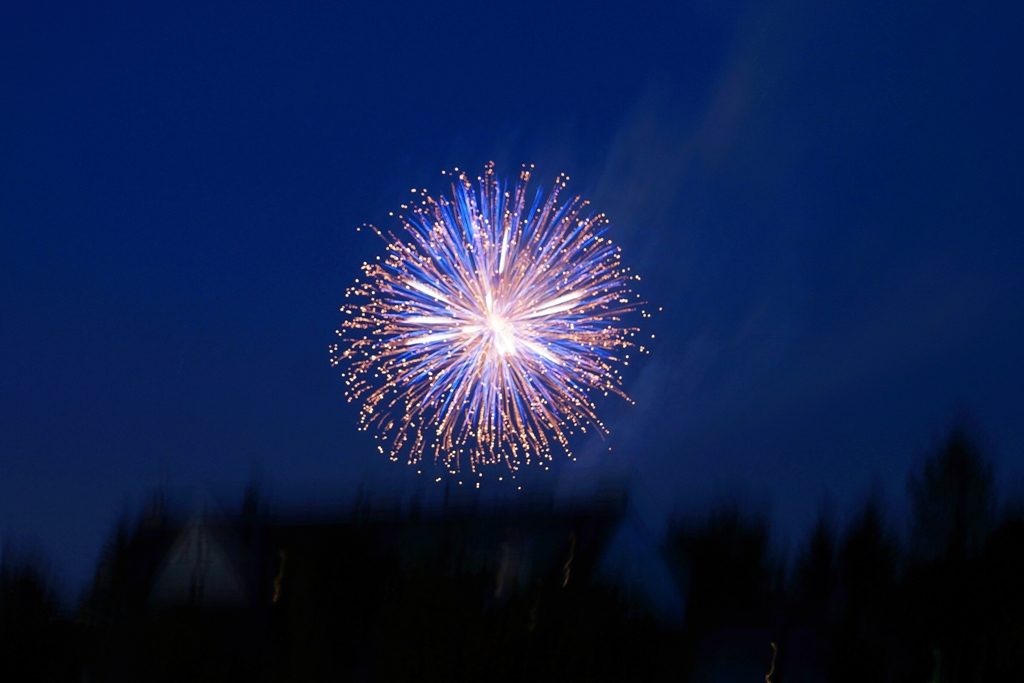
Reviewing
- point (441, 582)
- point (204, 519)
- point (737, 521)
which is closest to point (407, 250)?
point (441, 582)

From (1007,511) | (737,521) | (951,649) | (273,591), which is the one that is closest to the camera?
(273,591)

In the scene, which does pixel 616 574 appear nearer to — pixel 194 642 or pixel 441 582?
pixel 441 582

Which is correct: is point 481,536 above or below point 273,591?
above

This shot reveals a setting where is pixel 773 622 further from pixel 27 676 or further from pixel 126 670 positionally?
pixel 27 676

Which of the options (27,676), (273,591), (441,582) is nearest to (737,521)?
(441,582)

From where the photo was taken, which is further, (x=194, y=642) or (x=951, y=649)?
(x=951, y=649)

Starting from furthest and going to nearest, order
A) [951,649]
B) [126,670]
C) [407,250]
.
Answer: [951,649] → [126,670] → [407,250]

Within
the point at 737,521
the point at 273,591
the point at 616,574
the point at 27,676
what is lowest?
the point at 27,676
